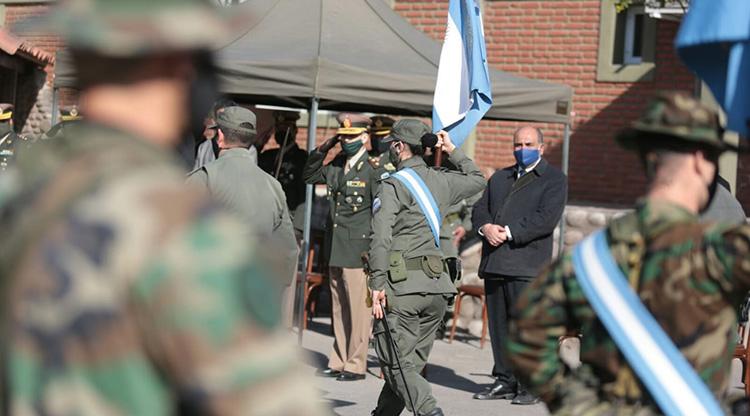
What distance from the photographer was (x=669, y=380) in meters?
3.35

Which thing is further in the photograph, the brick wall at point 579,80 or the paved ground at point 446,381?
the brick wall at point 579,80

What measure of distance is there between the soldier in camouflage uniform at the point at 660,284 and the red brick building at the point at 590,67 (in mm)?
13799

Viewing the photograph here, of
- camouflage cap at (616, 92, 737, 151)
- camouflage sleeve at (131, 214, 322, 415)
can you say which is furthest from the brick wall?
camouflage sleeve at (131, 214, 322, 415)

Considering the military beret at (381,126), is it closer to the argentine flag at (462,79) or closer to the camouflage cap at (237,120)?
the argentine flag at (462,79)

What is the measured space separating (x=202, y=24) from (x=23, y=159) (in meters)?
0.44

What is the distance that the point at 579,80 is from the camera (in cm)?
1797

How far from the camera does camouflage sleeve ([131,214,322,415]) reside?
189cm

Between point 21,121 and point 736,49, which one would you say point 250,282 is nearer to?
point 736,49

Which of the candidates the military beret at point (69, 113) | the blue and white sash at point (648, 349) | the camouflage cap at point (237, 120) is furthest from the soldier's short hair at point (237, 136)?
the blue and white sash at point (648, 349)

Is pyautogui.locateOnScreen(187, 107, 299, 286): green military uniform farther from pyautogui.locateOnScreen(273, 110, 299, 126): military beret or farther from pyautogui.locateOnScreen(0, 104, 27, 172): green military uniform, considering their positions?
pyautogui.locateOnScreen(273, 110, 299, 126): military beret

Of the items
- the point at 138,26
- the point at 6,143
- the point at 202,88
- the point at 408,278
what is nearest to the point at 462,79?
the point at 408,278

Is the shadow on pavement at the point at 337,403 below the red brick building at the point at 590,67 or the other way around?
below

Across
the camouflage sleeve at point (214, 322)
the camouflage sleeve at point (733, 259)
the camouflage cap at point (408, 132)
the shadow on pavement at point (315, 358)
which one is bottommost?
the shadow on pavement at point (315, 358)

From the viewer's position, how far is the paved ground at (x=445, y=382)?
9602 millimetres
